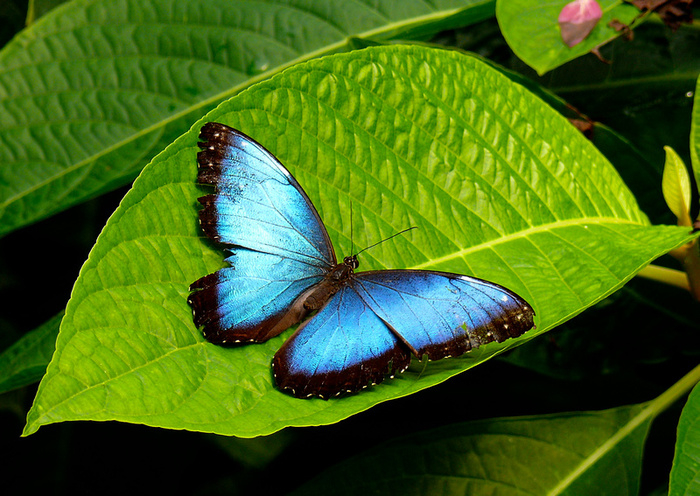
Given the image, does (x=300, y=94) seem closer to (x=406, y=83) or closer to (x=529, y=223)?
(x=406, y=83)

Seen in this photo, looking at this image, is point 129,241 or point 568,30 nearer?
point 129,241

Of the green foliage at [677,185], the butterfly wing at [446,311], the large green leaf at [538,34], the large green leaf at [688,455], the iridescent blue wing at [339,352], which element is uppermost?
the large green leaf at [538,34]

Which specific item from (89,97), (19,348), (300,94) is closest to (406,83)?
(300,94)

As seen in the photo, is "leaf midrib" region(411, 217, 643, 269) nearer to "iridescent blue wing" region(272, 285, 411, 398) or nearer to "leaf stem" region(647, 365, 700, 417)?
"iridescent blue wing" region(272, 285, 411, 398)

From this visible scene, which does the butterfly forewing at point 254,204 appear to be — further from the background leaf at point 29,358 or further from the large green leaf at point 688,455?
the large green leaf at point 688,455

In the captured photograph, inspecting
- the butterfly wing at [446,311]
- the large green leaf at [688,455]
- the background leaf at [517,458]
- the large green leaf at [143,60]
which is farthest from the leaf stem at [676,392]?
the large green leaf at [143,60]

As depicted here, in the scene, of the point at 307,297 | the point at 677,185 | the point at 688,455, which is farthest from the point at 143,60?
the point at 688,455

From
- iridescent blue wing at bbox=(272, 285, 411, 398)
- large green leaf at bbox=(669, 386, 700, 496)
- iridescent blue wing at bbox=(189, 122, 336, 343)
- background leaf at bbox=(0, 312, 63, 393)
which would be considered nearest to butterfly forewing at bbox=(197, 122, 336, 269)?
iridescent blue wing at bbox=(189, 122, 336, 343)
